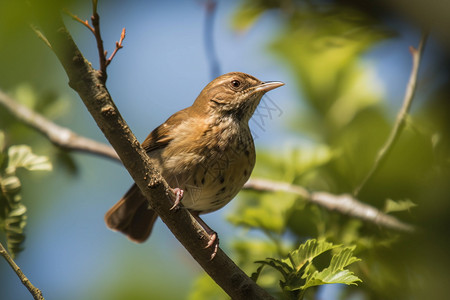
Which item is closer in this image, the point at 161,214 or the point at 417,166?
the point at 417,166

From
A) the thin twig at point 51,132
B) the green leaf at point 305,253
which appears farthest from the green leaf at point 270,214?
the thin twig at point 51,132

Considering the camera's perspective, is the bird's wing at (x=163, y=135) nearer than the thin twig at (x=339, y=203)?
No

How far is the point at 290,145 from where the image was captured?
4.80 m

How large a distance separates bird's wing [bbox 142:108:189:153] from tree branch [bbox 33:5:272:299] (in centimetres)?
137

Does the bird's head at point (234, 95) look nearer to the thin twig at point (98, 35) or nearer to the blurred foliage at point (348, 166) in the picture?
the blurred foliage at point (348, 166)

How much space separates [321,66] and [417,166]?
258cm

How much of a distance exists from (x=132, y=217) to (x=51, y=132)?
3.79 feet

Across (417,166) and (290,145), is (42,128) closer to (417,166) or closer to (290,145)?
(290,145)

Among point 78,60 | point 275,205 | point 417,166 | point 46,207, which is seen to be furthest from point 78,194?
point 417,166

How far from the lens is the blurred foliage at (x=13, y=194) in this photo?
3.15 meters

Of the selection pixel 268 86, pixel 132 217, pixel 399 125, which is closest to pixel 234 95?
pixel 268 86

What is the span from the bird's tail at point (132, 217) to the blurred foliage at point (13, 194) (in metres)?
1.62

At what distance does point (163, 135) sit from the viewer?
437cm

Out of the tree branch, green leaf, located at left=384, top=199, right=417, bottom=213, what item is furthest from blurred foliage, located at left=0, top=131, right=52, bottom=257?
green leaf, located at left=384, top=199, right=417, bottom=213
